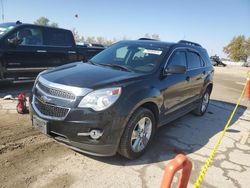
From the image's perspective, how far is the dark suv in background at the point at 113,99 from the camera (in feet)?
11.1

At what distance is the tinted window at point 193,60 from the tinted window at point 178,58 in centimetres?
30

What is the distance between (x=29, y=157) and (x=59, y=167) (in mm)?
510

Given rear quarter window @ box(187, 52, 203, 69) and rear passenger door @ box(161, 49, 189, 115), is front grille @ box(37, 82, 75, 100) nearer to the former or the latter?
rear passenger door @ box(161, 49, 189, 115)

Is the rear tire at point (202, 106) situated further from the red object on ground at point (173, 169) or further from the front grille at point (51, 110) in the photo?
the red object on ground at point (173, 169)

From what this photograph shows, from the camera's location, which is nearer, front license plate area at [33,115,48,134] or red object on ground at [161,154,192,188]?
red object on ground at [161,154,192,188]

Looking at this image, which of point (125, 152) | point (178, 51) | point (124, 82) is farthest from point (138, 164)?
point (178, 51)

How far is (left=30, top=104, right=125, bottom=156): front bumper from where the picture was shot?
3.35 metres

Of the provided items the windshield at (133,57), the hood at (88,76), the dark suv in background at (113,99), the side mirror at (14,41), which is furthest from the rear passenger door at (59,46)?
the hood at (88,76)

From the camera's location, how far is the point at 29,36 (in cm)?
778

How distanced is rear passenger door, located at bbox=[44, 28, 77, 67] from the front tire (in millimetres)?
5173

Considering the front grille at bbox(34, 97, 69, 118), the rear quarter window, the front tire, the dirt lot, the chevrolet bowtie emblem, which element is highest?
the rear quarter window

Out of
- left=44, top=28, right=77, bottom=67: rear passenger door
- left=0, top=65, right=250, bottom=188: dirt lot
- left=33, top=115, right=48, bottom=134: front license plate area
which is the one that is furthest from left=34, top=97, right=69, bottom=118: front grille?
left=44, top=28, right=77, bottom=67: rear passenger door

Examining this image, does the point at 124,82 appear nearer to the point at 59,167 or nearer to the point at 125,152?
the point at 125,152

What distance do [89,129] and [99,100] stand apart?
0.39m
